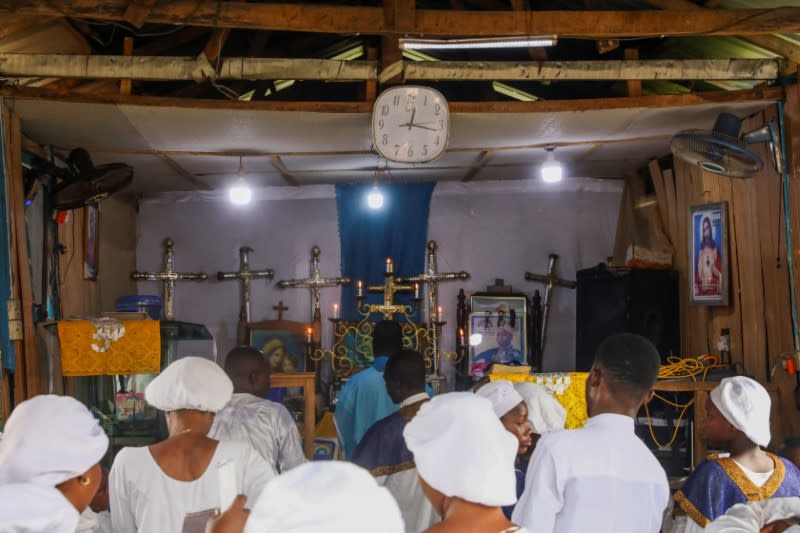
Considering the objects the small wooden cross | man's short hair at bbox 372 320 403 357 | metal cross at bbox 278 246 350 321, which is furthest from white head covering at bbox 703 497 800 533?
the small wooden cross

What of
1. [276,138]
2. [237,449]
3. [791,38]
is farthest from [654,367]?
[276,138]

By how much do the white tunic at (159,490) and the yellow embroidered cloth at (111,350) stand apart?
12.8ft

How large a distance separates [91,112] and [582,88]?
515cm

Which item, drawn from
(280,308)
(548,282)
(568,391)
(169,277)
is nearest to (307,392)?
(568,391)

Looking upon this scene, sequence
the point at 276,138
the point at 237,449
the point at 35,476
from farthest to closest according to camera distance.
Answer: the point at 276,138
the point at 237,449
the point at 35,476

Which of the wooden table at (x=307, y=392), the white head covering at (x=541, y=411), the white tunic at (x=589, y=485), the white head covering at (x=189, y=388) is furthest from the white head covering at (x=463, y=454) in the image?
the wooden table at (x=307, y=392)

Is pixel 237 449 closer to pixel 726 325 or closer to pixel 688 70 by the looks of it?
pixel 688 70

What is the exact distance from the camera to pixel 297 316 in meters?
10.3

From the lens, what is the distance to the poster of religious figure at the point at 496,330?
9.83m

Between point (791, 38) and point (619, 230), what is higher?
point (791, 38)

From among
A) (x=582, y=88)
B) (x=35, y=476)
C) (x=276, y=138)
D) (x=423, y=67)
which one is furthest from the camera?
(x=582, y=88)

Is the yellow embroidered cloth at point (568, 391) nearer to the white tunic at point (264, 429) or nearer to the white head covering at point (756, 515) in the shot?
the white tunic at point (264, 429)

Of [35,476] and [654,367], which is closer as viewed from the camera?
[35,476]

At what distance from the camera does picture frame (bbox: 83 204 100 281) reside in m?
8.60
